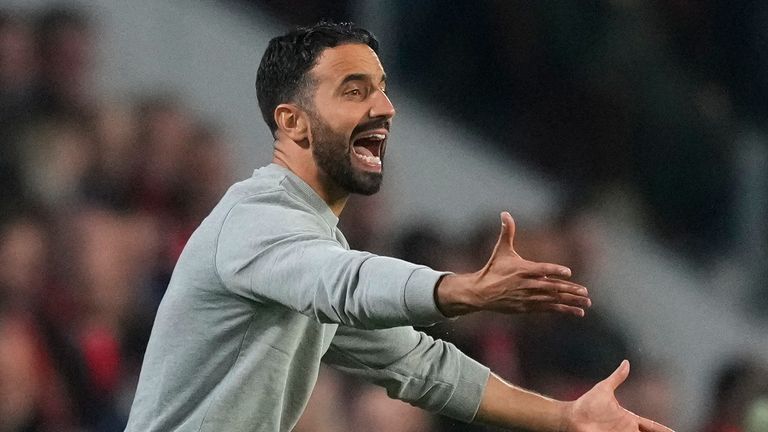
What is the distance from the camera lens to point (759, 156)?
3340 millimetres

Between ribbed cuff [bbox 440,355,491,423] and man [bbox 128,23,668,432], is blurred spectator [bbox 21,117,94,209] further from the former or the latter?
ribbed cuff [bbox 440,355,491,423]

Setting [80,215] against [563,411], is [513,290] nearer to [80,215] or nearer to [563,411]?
[563,411]

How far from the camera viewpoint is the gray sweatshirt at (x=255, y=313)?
3.97 ft

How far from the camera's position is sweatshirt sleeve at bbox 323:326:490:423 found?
1.57 meters

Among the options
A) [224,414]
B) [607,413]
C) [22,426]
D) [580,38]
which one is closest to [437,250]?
[580,38]

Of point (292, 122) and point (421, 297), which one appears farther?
point (292, 122)

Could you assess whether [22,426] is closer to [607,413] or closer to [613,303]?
[607,413]

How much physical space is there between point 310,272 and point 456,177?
1845 millimetres

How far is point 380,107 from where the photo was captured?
5.18ft

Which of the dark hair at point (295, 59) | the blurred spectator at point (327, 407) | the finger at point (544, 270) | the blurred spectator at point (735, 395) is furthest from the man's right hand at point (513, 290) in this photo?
the blurred spectator at point (735, 395)

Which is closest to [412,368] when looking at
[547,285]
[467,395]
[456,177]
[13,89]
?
[467,395]

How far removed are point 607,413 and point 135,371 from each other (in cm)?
113

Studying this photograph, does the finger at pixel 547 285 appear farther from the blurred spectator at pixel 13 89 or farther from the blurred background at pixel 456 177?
the blurred spectator at pixel 13 89

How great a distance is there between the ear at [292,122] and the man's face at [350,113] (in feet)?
0.04
